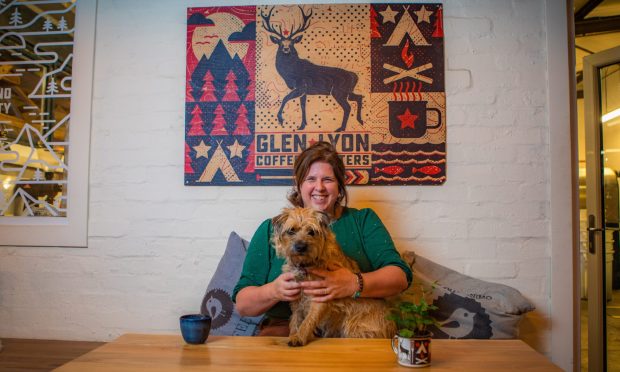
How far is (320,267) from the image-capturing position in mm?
1876

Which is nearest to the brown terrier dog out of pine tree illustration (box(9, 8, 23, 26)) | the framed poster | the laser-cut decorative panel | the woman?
the woman

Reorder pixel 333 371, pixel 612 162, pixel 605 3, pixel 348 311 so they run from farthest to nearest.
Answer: pixel 605 3 → pixel 612 162 → pixel 348 311 → pixel 333 371

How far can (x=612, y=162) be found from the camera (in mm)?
3344

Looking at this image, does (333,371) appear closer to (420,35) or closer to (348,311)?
(348,311)

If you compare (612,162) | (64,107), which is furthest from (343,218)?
(612,162)

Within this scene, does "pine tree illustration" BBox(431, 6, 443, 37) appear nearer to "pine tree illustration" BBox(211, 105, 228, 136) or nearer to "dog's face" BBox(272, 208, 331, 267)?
"pine tree illustration" BBox(211, 105, 228, 136)

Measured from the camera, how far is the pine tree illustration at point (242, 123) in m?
2.74

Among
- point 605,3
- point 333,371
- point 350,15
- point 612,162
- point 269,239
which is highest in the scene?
point 605,3

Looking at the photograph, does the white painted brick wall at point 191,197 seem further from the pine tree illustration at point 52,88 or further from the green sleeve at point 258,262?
the green sleeve at point 258,262

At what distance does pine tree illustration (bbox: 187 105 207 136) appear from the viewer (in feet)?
9.08

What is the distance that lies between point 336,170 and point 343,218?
261mm

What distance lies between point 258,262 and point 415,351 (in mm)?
1027

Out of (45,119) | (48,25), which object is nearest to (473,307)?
(45,119)

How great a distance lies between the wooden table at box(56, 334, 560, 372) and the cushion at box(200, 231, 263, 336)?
0.73 meters
